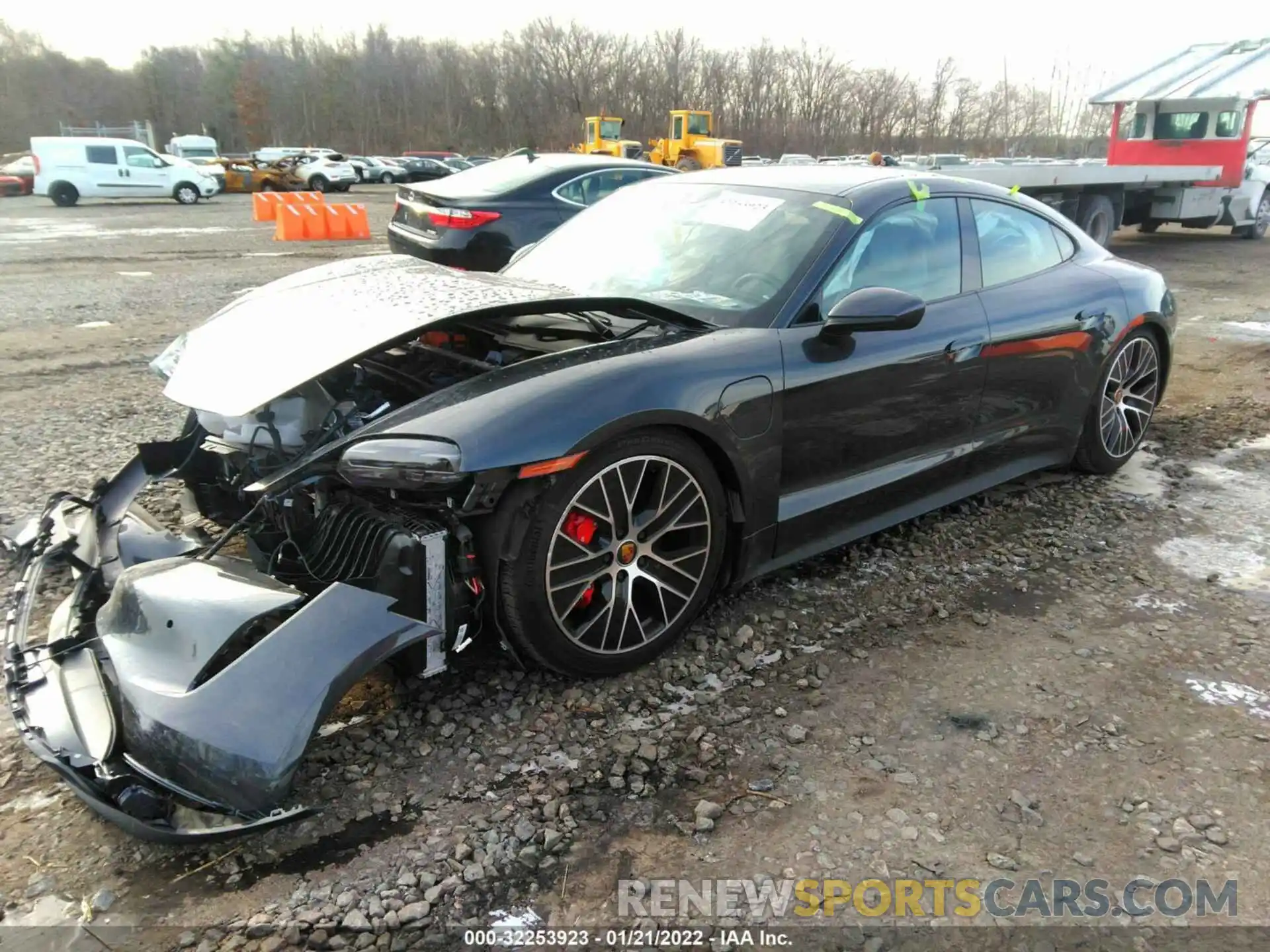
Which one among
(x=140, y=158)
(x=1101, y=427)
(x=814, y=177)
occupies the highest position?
(x=140, y=158)

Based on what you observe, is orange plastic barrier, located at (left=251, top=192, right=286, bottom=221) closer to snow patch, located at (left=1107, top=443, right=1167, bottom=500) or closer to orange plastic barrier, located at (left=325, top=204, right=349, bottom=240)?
orange plastic barrier, located at (left=325, top=204, right=349, bottom=240)

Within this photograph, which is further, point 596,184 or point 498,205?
point 596,184

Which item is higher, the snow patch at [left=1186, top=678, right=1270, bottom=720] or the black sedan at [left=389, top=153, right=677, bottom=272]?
the black sedan at [left=389, top=153, right=677, bottom=272]

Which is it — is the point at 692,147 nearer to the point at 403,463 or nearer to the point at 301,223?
the point at 301,223

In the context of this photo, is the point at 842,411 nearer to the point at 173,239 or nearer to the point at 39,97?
the point at 173,239

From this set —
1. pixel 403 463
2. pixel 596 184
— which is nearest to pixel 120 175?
pixel 596 184

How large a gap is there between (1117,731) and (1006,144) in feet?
208

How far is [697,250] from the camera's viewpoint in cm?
350

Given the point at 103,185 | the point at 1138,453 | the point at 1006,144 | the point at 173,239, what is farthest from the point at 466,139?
the point at 1138,453

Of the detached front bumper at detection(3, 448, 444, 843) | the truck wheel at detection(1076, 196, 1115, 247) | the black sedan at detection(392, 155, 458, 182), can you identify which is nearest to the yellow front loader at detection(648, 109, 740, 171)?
the black sedan at detection(392, 155, 458, 182)

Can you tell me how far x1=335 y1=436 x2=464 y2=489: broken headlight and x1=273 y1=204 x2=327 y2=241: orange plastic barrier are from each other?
14.8 metres

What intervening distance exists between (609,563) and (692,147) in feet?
98.5

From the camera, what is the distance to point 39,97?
230 ft

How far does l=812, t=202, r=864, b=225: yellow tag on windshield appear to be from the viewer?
10.9ft
